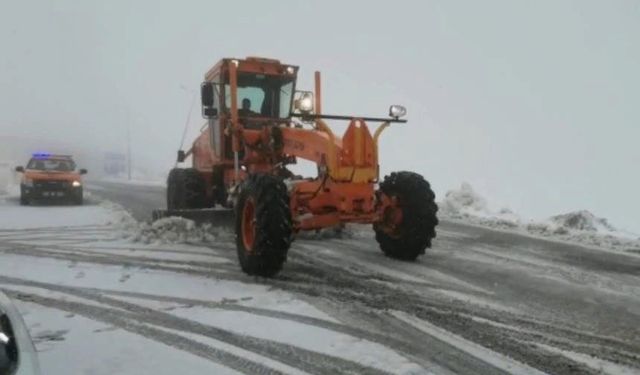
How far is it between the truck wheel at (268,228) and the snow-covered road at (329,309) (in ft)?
0.73

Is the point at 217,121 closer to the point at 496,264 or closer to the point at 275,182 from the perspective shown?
the point at 275,182

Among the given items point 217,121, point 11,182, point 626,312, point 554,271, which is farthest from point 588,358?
point 11,182

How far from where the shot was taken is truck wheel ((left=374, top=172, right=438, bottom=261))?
776cm

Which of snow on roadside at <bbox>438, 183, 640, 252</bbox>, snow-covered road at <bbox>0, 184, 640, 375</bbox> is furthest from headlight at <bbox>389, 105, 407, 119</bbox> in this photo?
snow on roadside at <bbox>438, 183, 640, 252</bbox>

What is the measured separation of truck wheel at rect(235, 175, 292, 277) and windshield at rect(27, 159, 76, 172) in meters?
14.4

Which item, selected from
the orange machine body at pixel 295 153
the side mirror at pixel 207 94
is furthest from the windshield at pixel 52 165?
the side mirror at pixel 207 94

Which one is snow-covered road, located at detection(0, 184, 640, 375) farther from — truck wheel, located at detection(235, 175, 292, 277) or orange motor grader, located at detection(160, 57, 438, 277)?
orange motor grader, located at detection(160, 57, 438, 277)

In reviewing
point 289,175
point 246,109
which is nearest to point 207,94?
point 246,109

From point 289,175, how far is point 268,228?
8.89 ft

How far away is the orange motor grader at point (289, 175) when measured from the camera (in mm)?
6762

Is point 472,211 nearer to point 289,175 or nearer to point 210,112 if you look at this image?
point 289,175

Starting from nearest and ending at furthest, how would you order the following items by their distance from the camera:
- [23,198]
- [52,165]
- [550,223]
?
[550,223] → [23,198] → [52,165]

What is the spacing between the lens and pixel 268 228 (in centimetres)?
653

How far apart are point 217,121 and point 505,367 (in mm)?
7400
